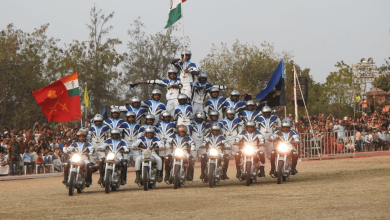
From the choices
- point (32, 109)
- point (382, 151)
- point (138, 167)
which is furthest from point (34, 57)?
point (138, 167)

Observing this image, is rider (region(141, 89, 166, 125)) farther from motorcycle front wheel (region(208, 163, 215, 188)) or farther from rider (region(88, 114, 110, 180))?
motorcycle front wheel (region(208, 163, 215, 188))

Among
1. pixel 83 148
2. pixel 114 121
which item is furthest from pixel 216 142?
pixel 83 148

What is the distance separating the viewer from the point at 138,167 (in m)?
18.0

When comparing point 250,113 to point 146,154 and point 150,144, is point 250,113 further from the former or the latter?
point 146,154

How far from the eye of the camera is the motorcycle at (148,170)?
17531mm

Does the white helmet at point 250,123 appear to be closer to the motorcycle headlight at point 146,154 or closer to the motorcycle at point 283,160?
the motorcycle at point 283,160

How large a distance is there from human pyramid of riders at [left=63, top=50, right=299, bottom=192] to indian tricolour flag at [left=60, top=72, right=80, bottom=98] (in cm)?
887

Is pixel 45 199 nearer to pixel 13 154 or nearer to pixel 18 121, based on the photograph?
pixel 13 154

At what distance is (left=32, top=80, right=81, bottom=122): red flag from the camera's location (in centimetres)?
2855

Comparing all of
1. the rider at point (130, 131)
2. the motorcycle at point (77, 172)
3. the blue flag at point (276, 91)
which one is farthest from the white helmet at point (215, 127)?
the blue flag at point (276, 91)

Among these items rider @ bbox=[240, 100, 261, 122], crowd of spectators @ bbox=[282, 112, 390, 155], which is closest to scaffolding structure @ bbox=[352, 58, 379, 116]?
crowd of spectators @ bbox=[282, 112, 390, 155]

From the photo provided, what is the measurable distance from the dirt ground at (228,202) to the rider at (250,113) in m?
2.40

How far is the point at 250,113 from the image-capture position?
20.0 m

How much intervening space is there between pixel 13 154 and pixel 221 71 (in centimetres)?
3127
